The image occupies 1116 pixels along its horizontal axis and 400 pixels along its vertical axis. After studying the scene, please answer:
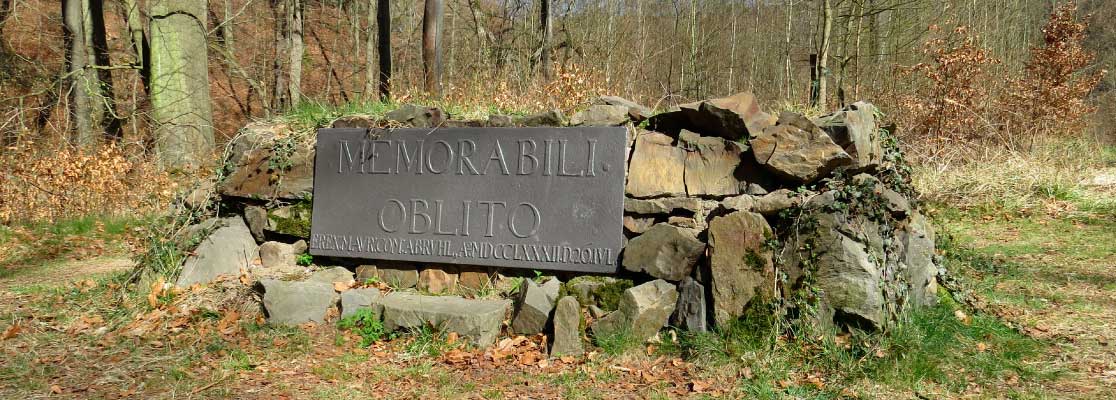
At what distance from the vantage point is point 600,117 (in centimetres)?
456

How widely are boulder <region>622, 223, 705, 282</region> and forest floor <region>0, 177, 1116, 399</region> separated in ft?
1.28

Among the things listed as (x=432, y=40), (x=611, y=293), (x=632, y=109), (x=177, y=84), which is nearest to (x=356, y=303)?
(x=611, y=293)

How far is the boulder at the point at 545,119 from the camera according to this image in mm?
4551

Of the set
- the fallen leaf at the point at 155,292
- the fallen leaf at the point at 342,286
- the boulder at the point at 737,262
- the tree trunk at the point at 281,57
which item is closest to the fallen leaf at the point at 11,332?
the fallen leaf at the point at 155,292

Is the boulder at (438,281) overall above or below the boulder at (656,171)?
below

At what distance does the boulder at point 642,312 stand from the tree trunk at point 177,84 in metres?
6.78

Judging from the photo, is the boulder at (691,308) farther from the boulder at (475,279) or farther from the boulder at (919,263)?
the boulder at (475,279)

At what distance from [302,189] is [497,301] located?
177cm

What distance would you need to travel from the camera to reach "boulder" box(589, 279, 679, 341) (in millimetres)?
3928

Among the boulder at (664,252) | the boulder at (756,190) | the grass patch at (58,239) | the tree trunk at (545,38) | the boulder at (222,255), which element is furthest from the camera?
the tree trunk at (545,38)

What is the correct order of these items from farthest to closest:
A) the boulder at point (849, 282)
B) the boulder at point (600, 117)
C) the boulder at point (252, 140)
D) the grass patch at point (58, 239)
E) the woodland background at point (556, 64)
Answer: the woodland background at point (556, 64) < the grass patch at point (58, 239) < the boulder at point (252, 140) < the boulder at point (600, 117) < the boulder at point (849, 282)

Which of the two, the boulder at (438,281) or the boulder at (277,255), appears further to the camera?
the boulder at (277,255)

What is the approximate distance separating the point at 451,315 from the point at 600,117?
1.54 meters

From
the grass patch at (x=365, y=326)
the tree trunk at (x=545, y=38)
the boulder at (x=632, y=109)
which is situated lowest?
the grass patch at (x=365, y=326)
